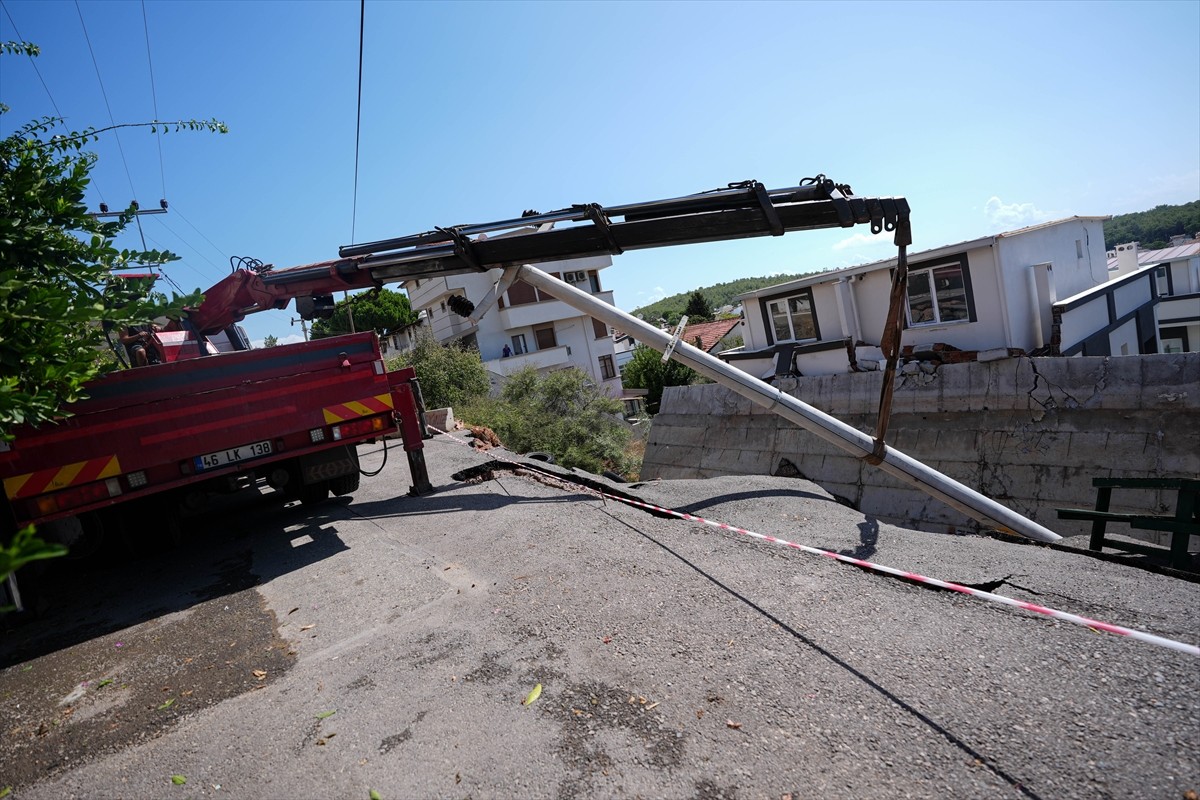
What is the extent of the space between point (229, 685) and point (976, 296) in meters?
15.4

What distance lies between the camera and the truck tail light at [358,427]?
702 cm

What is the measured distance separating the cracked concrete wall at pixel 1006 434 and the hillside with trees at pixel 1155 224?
84.8 metres

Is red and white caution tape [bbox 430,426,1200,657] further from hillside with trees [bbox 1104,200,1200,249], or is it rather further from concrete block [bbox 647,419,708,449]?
hillside with trees [bbox 1104,200,1200,249]

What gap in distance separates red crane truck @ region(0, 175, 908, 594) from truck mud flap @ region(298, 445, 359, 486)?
12 millimetres

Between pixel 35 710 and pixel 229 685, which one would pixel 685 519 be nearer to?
pixel 229 685

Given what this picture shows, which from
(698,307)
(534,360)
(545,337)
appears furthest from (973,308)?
(698,307)

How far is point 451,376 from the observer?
21.9 m

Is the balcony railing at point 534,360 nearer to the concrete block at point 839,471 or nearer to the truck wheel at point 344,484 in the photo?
the concrete block at point 839,471

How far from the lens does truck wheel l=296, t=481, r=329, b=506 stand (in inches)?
334

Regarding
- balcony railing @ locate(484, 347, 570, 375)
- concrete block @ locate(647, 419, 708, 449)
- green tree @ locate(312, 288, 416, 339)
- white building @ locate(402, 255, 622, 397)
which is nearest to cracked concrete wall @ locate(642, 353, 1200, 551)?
concrete block @ locate(647, 419, 708, 449)

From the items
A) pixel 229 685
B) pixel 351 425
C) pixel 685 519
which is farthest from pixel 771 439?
pixel 229 685

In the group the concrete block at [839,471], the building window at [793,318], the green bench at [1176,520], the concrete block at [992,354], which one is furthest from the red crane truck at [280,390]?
the building window at [793,318]

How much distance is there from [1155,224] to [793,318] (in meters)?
99.9

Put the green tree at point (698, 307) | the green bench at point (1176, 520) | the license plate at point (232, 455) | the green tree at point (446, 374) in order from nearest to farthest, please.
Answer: the green bench at point (1176, 520), the license plate at point (232, 455), the green tree at point (446, 374), the green tree at point (698, 307)
